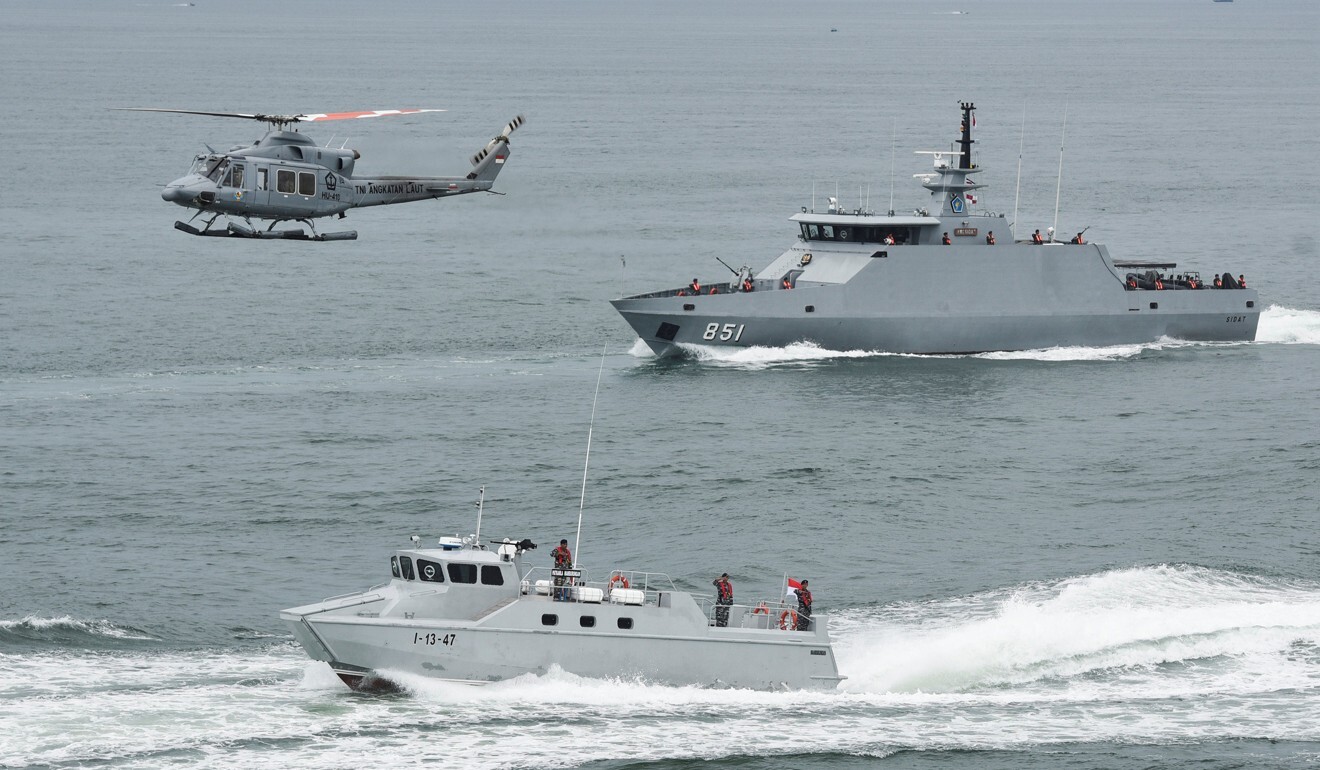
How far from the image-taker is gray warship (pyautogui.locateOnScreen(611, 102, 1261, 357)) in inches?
2859

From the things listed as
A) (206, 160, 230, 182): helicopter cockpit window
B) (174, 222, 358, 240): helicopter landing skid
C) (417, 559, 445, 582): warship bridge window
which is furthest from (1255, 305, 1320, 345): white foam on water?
(417, 559, 445, 582): warship bridge window

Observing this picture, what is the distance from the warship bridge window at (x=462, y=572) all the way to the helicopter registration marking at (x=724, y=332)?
3577cm

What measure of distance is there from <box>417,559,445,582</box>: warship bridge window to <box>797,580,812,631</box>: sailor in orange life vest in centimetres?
775

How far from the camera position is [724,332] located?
72750mm

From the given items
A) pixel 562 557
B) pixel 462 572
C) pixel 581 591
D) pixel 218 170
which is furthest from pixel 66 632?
pixel 218 170

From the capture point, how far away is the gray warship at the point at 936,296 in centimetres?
7262

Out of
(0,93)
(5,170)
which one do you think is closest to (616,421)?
(5,170)

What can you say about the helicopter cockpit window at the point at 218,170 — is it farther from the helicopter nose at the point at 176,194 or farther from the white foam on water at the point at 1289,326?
the white foam on water at the point at 1289,326

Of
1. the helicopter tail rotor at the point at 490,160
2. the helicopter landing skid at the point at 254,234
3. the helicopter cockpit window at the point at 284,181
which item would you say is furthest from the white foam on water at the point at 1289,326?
the helicopter cockpit window at the point at 284,181

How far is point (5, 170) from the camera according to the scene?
126938mm

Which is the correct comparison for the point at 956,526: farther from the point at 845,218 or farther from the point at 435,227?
the point at 435,227

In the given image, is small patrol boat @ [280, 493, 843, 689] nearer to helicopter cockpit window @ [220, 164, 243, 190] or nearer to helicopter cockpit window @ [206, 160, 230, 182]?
helicopter cockpit window @ [220, 164, 243, 190]

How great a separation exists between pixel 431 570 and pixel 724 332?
36162mm

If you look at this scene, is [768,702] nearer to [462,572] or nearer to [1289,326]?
[462,572]
